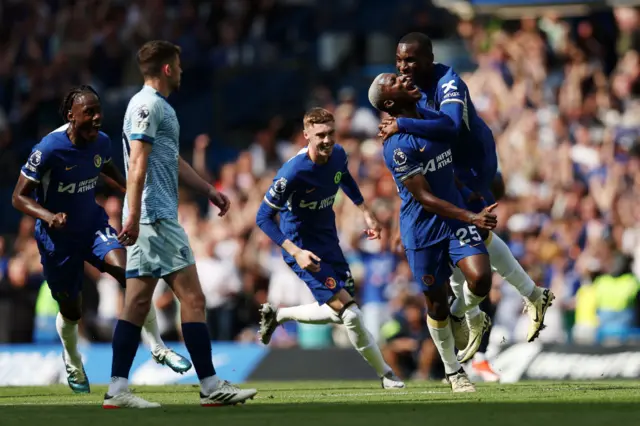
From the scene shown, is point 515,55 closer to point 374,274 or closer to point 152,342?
point 374,274

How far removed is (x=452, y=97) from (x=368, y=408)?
3.12 m

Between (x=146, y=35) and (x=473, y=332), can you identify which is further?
(x=146, y=35)

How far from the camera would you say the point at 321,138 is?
12953 mm

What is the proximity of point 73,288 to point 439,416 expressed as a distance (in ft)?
17.7

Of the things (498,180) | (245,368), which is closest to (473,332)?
(498,180)

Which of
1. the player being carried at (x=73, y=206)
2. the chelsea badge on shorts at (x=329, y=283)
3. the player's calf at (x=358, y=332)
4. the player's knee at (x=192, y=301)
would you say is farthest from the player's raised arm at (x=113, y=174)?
the player's knee at (x=192, y=301)

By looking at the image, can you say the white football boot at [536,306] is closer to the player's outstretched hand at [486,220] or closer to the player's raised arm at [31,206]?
the player's outstretched hand at [486,220]

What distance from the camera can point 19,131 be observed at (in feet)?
84.2

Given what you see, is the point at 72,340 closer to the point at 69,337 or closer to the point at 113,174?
the point at 69,337

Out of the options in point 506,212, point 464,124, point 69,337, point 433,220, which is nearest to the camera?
point 433,220

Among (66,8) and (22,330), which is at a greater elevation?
(66,8)

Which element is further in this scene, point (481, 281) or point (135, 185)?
point (481, 281)

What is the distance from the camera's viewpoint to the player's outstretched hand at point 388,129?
11281mm

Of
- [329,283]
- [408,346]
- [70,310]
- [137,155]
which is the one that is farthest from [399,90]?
[408,346]
